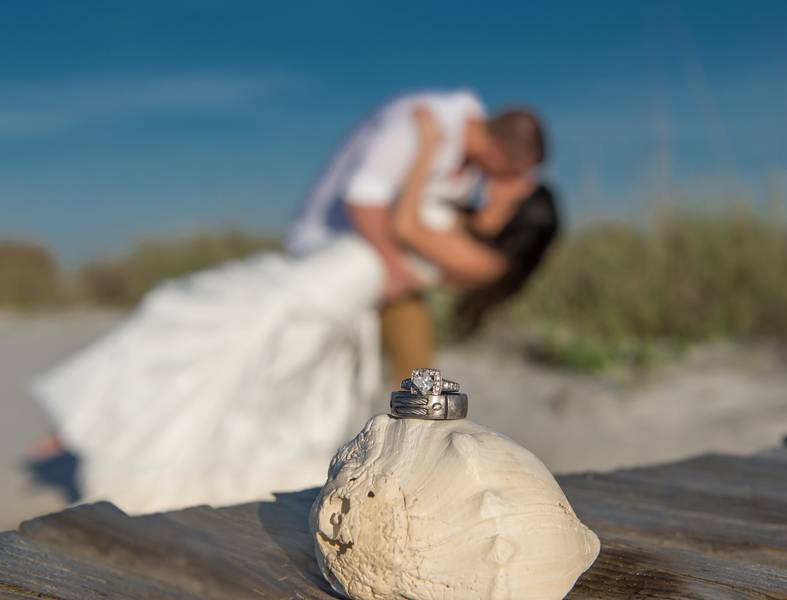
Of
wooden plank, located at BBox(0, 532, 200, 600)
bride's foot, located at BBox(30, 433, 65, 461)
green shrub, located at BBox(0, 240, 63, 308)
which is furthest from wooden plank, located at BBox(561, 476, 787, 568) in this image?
green shrub, located at BBox(0, 240, 63, 308)

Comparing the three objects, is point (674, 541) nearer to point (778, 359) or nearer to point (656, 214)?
point (778, 359)

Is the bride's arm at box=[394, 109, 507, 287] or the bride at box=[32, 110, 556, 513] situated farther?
the bride's arm at box=[394, 109, 507, 287]

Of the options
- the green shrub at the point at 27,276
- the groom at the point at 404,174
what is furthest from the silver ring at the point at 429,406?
the green shrub at the point at 27,276

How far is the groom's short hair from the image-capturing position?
3.92m

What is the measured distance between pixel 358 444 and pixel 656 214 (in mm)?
6133

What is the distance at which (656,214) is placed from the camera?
6.88 meters

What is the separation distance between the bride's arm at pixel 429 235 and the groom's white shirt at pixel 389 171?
44 mm

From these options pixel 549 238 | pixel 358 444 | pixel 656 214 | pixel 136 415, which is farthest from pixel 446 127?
pixel 656 214

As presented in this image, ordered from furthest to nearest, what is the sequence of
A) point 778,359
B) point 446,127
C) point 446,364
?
point 446,364 → point 778,359 → point 446,127

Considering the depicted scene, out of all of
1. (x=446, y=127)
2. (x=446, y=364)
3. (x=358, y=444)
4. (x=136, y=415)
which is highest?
(x=446, y=127)

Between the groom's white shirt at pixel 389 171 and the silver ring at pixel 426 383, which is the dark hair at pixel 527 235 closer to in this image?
the groom's white shirt at pixel 389 171

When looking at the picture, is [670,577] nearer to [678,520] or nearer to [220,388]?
[678,520]

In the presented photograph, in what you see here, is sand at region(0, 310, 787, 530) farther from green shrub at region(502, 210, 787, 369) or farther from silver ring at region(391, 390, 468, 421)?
silver ring at region(391, 390, 468, 421)

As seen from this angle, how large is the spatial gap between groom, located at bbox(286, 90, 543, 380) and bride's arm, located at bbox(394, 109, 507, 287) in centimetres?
4
